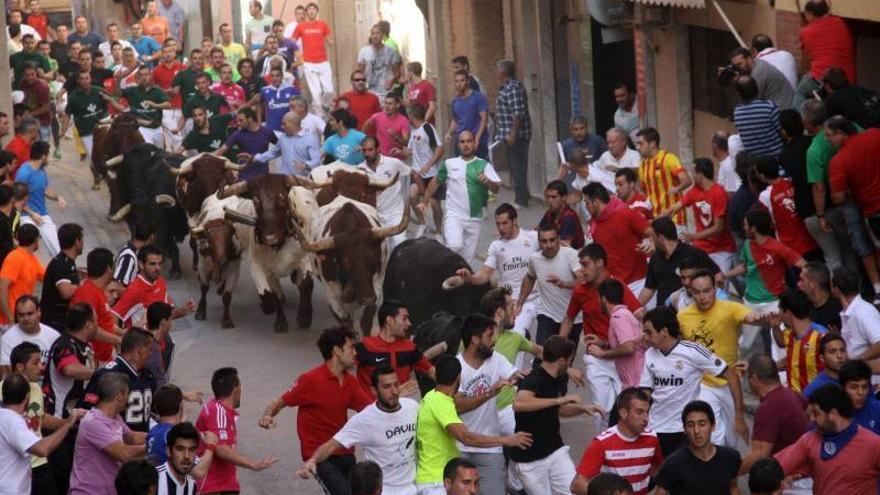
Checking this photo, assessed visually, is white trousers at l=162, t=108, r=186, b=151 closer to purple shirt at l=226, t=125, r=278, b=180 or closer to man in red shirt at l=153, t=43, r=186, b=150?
man in red shirt at l=153, t=43, r=186, b=150

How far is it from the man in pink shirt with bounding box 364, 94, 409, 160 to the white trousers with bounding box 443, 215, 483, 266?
3.77 metres

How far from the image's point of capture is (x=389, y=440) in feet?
38.1

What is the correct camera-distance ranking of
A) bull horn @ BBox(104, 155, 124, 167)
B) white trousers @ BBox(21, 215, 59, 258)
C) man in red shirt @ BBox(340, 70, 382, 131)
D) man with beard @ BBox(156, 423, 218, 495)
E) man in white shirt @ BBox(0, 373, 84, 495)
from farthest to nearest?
1. man in red shirt @ BBox(340, 70, 382, 131)
2. bull horn @ BBox(104, 155, 124, 167)
3. white trousers @ BBox(21, 215, 59, 258)
4. man in white shirt @ BBox(0, 373, 84, 495)
5. man with beard @ BBox(156, 423, 218, 495)

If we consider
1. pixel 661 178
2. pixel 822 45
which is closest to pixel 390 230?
pixel 661 178

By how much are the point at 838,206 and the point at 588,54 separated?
10.1 metres

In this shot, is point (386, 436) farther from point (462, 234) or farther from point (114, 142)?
point (114, 142)

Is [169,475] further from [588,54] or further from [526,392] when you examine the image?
[588,54]

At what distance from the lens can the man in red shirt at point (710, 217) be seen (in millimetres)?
15769

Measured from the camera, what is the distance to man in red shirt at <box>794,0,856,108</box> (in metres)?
16.2

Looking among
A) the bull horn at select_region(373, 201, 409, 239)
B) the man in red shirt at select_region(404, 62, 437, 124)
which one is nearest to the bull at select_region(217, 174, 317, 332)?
the bull horn at select_region(373, 201, 409, 239)

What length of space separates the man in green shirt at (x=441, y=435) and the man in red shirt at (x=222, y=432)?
35.0 inches

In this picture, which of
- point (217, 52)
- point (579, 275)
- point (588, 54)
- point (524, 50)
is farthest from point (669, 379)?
point (217, 52)

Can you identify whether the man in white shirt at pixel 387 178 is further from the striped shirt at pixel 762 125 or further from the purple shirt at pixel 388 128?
the striped shirt at pixel 762 125

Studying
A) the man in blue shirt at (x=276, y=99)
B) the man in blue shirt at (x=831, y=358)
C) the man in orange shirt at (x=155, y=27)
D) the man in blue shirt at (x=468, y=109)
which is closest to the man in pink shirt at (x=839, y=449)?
the man in blue shirt at (x=831, y=358)
